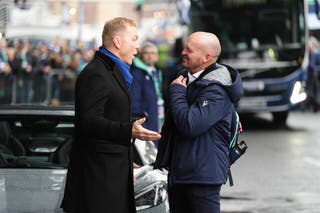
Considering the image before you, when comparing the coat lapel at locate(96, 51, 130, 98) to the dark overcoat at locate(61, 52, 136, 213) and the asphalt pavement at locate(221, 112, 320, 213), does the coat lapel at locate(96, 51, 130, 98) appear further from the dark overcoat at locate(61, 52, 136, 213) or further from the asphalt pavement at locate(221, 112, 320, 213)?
the asphalt pavement at locate(221, 112, 320, 213)

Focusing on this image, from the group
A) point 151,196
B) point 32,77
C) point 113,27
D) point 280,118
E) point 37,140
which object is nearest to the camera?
point 113,27

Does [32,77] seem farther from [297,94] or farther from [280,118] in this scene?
[297,94]

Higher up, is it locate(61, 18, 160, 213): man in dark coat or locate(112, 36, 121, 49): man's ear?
locate(112, 36, 121, 49): man's ear

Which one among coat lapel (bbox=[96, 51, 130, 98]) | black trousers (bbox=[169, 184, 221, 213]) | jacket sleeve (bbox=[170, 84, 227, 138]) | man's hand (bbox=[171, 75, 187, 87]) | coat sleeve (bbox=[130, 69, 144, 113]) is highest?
coat lapel (bbox=[96, 51, 130, 98])

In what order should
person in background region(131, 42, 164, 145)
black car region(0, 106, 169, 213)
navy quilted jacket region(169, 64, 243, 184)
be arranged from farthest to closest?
person in background region(131, 42, 164, 145) < black car region(0, 106, 169, 213) < navy quilted jacket region(169, 64, 243, 184)

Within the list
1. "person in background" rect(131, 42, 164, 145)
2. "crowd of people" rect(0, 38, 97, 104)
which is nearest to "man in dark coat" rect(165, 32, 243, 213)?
"person in background" rect(131, 42, 164, 145)

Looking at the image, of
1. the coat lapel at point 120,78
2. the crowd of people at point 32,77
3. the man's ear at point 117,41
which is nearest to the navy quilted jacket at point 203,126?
the coat lapel at point 120,78

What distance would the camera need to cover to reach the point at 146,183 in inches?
247

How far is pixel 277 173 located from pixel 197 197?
703cm

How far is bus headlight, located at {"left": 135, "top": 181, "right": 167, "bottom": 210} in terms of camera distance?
587 cm

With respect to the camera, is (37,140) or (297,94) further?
(297,94)

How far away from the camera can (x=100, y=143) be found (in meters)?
4.77

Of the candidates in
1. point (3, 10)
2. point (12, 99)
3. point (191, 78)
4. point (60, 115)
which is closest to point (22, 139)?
point (60, 115)

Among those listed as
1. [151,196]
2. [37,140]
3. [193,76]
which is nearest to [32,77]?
[37,140]
